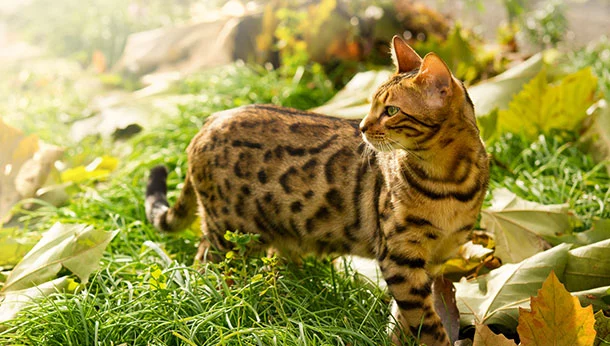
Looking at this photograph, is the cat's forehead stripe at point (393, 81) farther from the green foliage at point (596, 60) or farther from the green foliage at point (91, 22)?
the green foliage at point (91, 22)

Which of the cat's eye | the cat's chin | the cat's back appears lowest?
the cat's back

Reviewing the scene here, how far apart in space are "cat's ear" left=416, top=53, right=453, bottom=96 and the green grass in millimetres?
824

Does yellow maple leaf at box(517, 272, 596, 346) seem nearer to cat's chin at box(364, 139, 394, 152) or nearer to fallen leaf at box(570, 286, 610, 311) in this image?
fallen leaf at box(570, 286, 610, 311)

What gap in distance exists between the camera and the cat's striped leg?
2.38 m

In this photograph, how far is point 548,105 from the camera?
379cm

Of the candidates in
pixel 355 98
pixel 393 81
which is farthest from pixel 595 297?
pixel 355 98

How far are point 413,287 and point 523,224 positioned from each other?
82 centimetres

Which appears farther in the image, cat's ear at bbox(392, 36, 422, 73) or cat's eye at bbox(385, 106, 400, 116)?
cat's ear at bbox(392, 36, 422, 73)

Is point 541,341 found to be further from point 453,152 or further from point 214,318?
point 214,318

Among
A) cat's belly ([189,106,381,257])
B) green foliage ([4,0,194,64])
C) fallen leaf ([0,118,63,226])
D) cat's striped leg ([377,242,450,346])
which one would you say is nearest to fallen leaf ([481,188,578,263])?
cat's striped leg ([377,242,450,346])

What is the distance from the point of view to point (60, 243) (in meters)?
2.69

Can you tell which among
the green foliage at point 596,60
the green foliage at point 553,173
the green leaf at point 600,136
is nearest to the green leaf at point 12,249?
the green foliage at point 553,173

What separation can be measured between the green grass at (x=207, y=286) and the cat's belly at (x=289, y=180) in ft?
0.52

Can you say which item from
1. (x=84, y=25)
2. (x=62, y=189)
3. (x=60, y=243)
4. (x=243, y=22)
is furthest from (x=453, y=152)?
(x=84, y=25)
